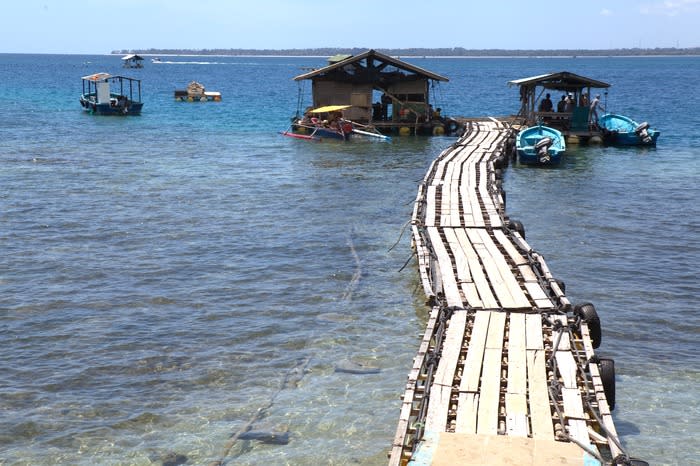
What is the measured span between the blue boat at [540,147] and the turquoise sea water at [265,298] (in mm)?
1046

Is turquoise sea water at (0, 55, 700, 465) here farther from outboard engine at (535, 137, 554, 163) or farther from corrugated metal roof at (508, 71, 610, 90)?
corrugated metal roof at (508, 71, 610, 90)

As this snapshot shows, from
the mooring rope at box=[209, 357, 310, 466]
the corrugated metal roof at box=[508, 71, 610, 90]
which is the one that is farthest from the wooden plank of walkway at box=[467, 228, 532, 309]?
the corrugated metal roof at box=[508, 71, 610, 90]

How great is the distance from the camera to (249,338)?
16000 millimetres

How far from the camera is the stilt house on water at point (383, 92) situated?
48406mm

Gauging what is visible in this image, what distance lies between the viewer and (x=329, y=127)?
153ft

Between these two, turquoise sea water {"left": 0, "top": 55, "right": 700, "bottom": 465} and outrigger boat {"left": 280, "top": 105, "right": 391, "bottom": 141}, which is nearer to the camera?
turquoise sea water {"left": 0, "top": 55, "right": 700, "bottom": 465}

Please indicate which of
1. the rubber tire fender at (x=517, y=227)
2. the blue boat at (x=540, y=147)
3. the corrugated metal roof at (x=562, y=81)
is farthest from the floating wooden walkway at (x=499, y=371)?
the corrugated metal roof at (x=562, y=81)

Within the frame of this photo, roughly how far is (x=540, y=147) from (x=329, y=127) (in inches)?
540

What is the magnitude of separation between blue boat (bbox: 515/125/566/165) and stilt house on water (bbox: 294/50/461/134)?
10155mm

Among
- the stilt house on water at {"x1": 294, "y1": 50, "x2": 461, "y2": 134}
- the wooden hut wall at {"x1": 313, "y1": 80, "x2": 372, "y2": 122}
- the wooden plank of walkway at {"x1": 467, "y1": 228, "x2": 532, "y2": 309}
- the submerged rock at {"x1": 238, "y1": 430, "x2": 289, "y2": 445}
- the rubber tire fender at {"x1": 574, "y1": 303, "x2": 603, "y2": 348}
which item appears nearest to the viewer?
the submerged rock at {"x1": 238, "y1": 430, "x2": 289, "y2": 445}

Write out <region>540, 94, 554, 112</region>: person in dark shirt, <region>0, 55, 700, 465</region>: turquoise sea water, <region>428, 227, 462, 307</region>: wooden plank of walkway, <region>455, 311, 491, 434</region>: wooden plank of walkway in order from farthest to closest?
<region>540, 94, 554, 112</region>: person in dark shirt
<region>428, 227, 462, 307</region>: wooden plank of walkway
<region>0, 55, 700, 465</region>: turquoise sea water
<region>455, 311, 491, 434</region>: wooden plank of walkway

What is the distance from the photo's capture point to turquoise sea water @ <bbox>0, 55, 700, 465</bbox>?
493 inches

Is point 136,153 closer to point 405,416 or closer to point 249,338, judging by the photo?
point 249,338

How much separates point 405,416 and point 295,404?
11.4 ft
